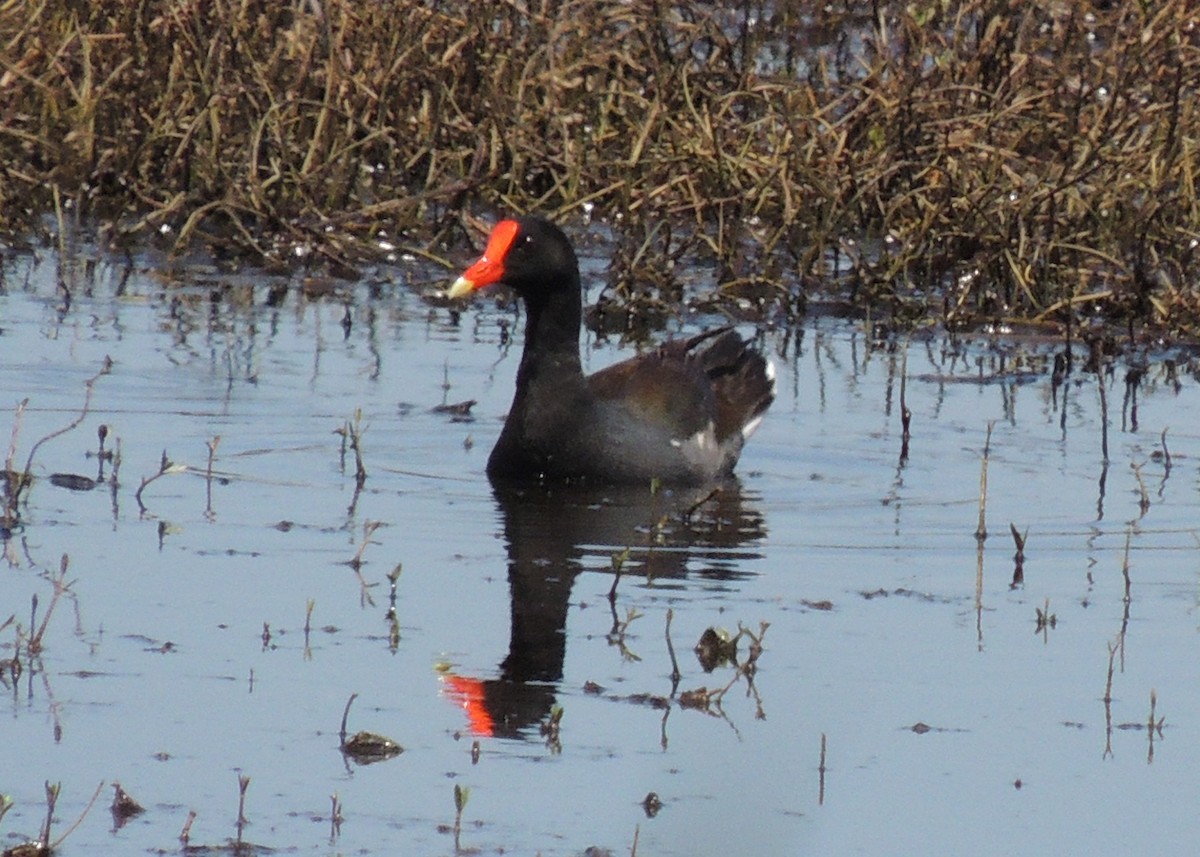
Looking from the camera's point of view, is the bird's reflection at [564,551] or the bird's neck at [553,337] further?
the bird's neck at [553,337]

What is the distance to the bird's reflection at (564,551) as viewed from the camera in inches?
215

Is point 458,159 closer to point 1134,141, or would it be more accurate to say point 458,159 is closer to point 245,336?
point 245,336

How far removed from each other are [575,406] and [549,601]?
6.48ft

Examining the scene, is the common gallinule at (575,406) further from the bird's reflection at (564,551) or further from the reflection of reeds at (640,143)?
the reflection of reeds at (640,143)

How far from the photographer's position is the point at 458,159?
1169 centimetres

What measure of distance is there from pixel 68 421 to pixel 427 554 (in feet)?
6.58

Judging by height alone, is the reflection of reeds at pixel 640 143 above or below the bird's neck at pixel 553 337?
above

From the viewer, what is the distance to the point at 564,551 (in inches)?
278

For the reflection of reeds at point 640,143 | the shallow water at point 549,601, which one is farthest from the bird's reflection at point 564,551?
the reflection of reeds at point 640,143

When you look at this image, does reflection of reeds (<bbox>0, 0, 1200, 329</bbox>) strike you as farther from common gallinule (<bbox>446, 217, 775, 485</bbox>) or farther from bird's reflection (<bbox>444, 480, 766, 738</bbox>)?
bird's reflection (<bbox>444, 480, 766, 738</bbox>)

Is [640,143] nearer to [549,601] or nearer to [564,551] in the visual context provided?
[564,551]

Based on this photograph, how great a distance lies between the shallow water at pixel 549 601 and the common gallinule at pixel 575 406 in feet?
0.60

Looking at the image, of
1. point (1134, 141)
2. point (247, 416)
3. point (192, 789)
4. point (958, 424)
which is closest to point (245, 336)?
point (247, 416)

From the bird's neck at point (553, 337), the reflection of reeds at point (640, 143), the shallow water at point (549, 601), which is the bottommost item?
the shallow water at point (549, 601)
